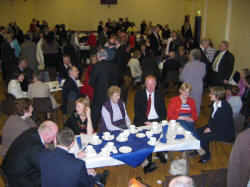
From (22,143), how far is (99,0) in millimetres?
16852

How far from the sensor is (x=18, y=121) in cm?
348

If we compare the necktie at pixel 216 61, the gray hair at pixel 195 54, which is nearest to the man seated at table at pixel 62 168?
the gray hair at pixel 195 54

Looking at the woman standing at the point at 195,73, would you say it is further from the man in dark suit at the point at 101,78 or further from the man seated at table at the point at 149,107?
the man in dark suit at the point at 101,78

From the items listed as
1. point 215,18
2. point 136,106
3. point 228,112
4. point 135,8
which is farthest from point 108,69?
point 135,8

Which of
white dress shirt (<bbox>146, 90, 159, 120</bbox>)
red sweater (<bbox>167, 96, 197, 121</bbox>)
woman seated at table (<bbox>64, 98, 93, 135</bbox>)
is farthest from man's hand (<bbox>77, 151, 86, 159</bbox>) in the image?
red sweater (<bbox>167, 96, 197, 121</bbox>)

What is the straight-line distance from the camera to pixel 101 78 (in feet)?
15.7

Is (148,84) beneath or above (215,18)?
beneath

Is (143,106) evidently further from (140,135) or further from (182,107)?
(140,135)

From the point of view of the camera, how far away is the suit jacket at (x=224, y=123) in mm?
4047

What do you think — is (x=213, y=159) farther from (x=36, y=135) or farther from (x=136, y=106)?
(x=36, y=135)

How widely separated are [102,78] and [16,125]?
179cm

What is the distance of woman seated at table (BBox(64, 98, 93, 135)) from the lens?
151 inches

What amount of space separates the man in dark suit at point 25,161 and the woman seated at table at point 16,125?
0.64 m

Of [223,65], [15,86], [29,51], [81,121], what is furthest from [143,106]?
[29,51]
